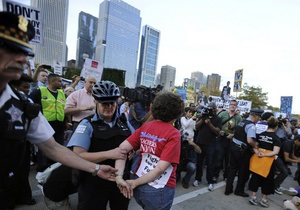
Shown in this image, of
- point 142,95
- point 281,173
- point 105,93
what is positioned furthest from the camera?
point 281,173

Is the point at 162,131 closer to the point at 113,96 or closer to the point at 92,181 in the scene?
the point at 113,96

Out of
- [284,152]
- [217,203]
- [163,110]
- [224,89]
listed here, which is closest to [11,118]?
[163,110]

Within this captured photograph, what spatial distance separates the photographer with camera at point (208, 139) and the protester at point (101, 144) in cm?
341

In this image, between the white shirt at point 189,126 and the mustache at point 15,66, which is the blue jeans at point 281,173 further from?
the mustache at point 15,66

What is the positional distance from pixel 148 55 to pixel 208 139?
136m

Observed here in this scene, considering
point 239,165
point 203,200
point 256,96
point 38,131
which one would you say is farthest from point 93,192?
point 256,96

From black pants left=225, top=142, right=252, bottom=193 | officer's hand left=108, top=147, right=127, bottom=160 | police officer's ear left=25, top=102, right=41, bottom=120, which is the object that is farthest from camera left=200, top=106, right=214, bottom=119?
police officer's ear left=25, top=102, right=41, bottom=120

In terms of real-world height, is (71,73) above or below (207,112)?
above

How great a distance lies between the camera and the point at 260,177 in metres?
4.53

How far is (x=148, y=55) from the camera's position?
449 feet

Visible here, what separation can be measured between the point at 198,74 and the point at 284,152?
137 metres

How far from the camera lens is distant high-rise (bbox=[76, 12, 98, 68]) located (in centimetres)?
11352

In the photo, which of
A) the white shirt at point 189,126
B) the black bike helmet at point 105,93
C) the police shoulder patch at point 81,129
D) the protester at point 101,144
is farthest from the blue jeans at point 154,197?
the white shirt at point 189,126

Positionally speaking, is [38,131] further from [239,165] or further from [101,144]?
[239,165]
